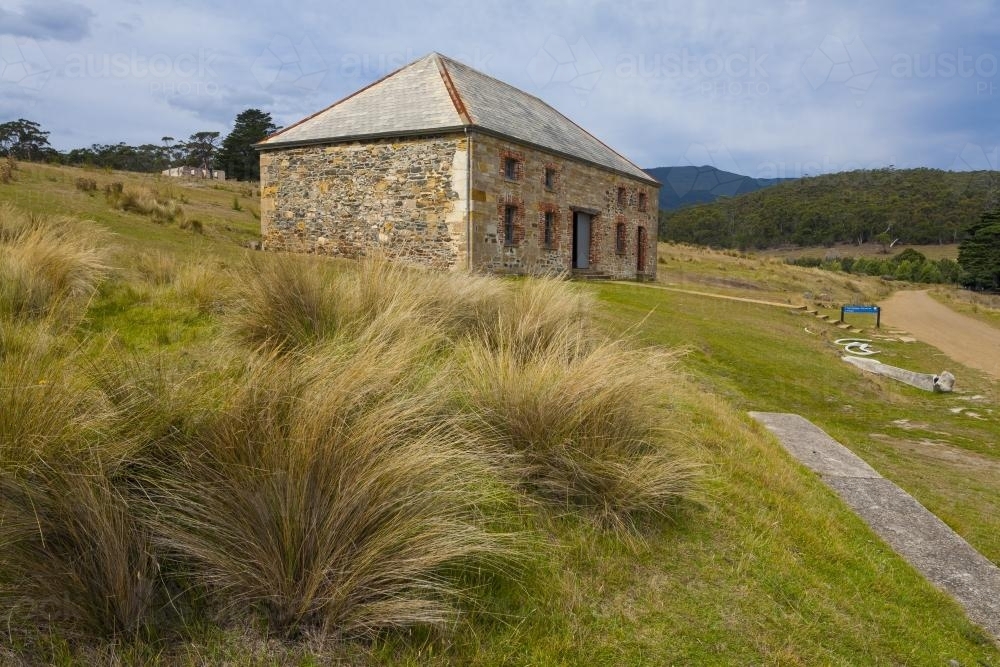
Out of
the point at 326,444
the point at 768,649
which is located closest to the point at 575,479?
the point at 768,649

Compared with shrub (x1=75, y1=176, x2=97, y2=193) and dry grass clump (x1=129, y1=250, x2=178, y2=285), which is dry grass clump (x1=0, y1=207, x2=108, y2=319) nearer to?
dry grass clump (x1=129, y1=250, x2=178, y2=285)

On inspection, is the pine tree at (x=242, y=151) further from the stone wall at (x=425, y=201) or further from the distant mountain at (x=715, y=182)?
the distant mountain at (x=715, y=182)

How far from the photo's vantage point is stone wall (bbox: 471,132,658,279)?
16.9 m

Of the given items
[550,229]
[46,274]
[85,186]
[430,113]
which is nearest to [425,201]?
[430,113]

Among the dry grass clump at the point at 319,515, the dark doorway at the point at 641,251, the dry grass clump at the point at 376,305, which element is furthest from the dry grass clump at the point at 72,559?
the dark doorway at the point at 641,251

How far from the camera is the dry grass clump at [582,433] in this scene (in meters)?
3.44

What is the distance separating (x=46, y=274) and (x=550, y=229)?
15.9 meters

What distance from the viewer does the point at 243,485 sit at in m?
2.39

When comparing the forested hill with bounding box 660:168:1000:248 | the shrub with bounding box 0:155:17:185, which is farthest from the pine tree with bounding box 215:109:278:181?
the forested hill with bounding box 660:168:1000:248

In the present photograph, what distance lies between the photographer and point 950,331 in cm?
2369

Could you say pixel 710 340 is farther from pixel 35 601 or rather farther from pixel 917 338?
pixel 917 338

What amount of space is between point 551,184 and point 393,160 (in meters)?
5.42

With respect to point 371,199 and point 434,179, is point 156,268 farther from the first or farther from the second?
point 371,199

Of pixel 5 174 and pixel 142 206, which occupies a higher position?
pixel 5 174
